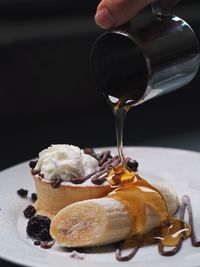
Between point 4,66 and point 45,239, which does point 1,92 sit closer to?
point 4,66

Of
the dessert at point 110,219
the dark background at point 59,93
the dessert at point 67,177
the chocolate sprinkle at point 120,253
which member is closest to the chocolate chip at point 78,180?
the dessert at point 67,177

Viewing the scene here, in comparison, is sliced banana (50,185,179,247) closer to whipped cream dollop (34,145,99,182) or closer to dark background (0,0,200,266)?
whipped cream dollop (34,145,99,182)

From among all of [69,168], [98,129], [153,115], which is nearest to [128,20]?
[69,168]

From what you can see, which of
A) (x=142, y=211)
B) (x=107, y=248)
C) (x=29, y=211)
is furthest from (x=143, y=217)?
(x=29, y=211)

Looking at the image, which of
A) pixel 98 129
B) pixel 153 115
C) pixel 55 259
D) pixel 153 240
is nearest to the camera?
pixel 55 259

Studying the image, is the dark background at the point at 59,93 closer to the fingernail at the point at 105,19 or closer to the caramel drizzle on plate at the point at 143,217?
the caramel drizzle on plate at the point at 143,217

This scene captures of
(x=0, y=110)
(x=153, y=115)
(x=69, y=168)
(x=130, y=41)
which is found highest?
(x=130, y=41)

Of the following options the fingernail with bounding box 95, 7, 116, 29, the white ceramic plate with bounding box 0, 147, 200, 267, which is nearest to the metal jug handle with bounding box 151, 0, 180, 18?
the fingernail with bounding box 95, 7, 116, 29
